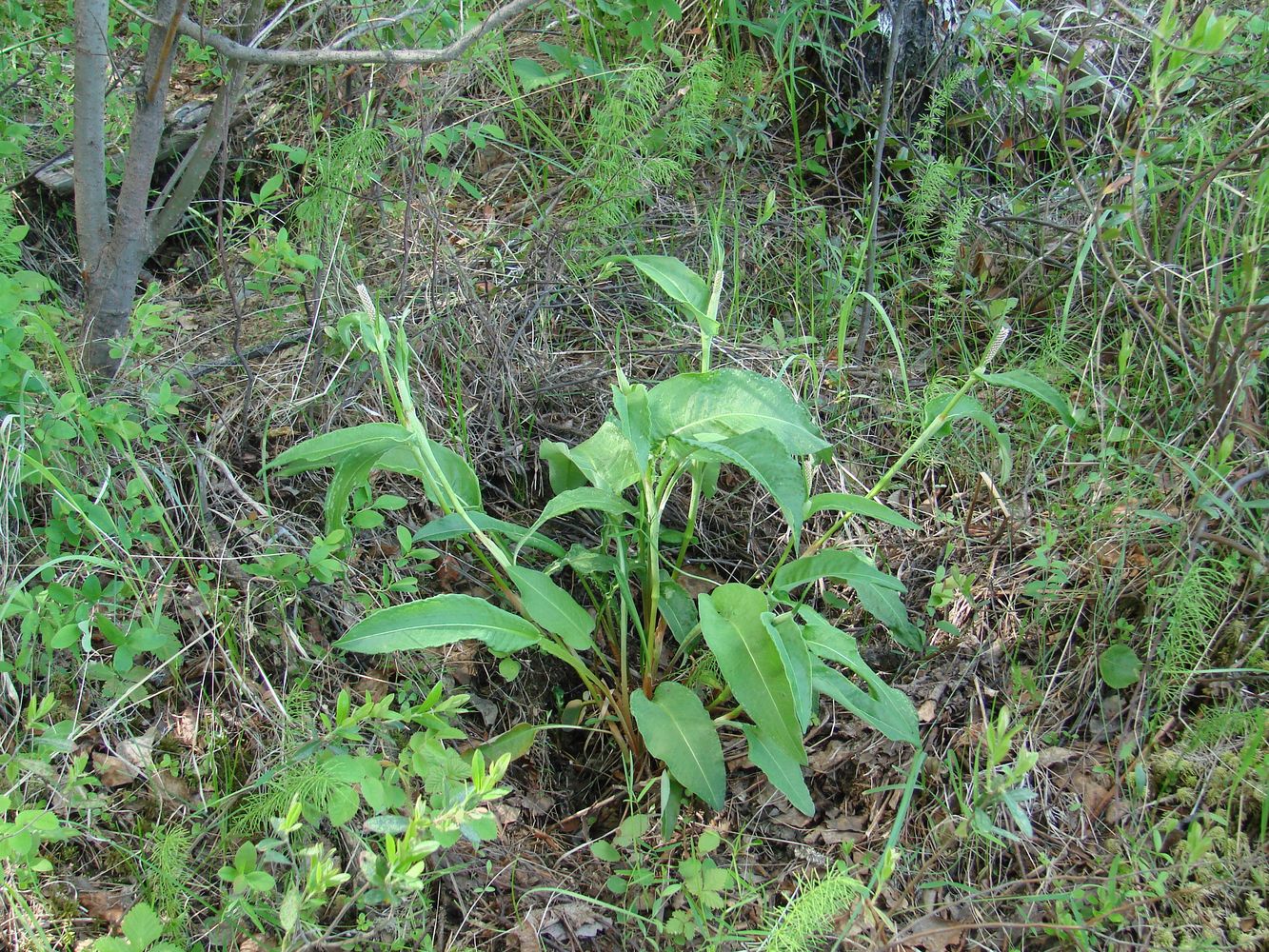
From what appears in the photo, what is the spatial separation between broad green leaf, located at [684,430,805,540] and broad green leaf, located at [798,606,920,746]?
241 millimetres

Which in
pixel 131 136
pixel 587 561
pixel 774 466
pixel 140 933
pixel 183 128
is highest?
pixel 131 136

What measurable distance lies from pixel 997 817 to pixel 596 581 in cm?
101

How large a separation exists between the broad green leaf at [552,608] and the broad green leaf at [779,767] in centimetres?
40

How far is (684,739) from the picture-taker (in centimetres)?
198

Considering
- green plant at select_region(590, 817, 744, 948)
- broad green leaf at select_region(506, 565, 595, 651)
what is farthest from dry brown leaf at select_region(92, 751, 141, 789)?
green plant at select_region(590, 817, 744, 948)

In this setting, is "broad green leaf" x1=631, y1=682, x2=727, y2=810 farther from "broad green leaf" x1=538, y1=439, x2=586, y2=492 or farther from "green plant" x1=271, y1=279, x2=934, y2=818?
"broad green leaf" x1=538, y1=439, x2=586, y2=492

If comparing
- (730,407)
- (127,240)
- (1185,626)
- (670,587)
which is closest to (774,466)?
(730,407)

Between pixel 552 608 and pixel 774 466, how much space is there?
55 cm

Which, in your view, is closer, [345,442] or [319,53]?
[345,442]

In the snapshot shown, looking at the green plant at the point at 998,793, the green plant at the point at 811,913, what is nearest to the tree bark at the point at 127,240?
the green plant at the point at 811,913

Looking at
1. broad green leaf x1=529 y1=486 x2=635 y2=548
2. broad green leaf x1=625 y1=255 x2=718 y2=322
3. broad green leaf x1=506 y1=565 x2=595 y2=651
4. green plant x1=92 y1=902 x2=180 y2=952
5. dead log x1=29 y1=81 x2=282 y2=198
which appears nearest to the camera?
green plant x1=92 y1=902 x2=180 y2=952

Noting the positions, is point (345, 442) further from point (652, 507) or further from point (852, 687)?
point (852, 687)

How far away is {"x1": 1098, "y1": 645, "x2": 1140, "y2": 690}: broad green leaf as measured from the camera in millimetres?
2209

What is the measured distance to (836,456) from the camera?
2604mm
